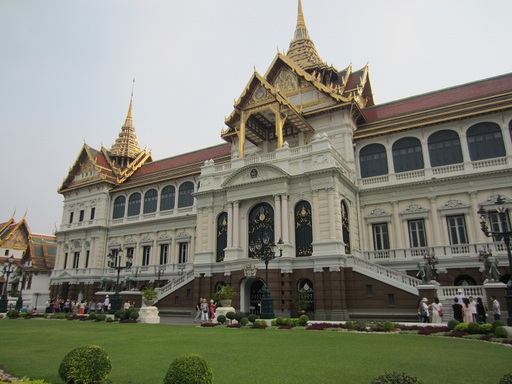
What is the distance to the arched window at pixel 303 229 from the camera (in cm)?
2477

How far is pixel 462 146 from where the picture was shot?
26.3 meters

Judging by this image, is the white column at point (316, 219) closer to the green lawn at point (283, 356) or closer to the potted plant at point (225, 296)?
the potted plant at point (225, 296)

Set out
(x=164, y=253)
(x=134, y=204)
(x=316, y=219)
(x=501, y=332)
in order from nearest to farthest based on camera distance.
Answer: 1. (x=501, y=332)
2. (x=316, y=219)
3. (x=164, y=253)
4. (x=134, y=204)

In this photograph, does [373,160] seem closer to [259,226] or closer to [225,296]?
[259,226]

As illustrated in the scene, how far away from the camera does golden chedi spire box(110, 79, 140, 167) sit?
163 ft

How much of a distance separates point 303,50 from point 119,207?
2626 cm

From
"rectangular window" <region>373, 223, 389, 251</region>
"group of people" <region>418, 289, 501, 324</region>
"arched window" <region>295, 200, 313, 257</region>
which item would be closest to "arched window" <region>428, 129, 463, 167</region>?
"rectangular window" <region>373, 223, 389, 251</region>

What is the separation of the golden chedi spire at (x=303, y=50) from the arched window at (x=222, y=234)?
17404 millimetres

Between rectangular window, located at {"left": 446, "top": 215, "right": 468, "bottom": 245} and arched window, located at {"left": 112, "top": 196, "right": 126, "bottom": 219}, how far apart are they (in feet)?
106

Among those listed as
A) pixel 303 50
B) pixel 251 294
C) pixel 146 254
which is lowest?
pixel 251 294

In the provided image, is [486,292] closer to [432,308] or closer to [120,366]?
[432,308]

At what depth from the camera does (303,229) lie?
25.2 metres

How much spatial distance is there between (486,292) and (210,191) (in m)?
18.6

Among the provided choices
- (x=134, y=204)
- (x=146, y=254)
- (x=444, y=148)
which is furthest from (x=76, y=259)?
(x=444, y=148)
